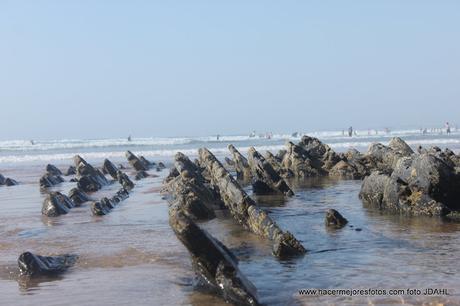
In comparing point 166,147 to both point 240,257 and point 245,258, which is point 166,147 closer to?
point 240,257

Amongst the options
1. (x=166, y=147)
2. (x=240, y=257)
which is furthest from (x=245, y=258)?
(x=166, y=147)

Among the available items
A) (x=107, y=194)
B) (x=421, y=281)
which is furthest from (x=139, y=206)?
(x=421, y=281)

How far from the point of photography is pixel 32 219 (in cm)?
1555

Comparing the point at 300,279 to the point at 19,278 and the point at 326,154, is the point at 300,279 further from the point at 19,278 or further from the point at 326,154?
the point at 326,154

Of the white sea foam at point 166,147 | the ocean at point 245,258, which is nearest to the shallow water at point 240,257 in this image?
the ocean at point 245,258

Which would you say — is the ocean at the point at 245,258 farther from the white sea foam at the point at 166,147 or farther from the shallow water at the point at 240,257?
the white sea foam at the point at 166,147

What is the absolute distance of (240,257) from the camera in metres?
9.68

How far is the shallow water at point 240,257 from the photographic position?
296 inches

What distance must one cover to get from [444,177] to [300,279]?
22.3 ft

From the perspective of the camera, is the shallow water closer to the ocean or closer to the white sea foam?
the ocean

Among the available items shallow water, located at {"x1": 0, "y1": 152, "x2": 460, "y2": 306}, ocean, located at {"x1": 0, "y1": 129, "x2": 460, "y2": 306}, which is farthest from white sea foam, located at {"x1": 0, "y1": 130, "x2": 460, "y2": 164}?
shallow water, located at {"x1": 0, "y1": 152, "x2": 460, "y2": 306}

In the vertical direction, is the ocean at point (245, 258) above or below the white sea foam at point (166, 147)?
above

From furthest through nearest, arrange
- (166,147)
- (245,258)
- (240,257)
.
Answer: (166,147)
(240,257)
(245,258)

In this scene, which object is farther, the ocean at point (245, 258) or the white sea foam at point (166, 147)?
the white sea foam at point (166, 147)
